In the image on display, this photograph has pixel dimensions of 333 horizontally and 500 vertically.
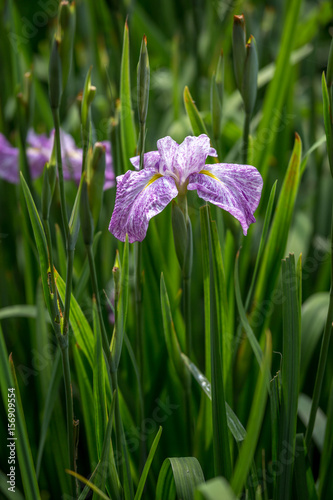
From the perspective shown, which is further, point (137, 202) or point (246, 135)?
point (246, 135)

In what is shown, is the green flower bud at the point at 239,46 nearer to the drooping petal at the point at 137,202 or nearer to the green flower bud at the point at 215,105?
the green flower bud at the point at 215,105

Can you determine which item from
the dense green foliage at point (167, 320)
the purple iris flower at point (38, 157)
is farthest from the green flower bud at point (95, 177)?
the purple iris flower at point (38, 157)

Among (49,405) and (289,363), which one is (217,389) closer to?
(289,363)

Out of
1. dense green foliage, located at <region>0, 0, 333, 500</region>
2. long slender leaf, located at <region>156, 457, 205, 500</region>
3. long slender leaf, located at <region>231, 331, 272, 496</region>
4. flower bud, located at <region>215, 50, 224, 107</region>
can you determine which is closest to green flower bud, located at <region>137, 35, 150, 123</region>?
dense green foliage, located at <region>0, 0, 333, 500</region>

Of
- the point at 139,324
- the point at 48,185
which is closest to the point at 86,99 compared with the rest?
the point at 48,185

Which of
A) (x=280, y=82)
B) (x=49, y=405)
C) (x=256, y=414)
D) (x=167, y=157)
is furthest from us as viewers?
(x=280, y=82)

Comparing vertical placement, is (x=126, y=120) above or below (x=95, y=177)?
above

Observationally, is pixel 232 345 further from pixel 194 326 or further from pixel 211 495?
pixel 211 495
